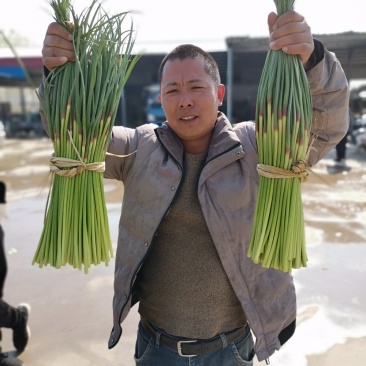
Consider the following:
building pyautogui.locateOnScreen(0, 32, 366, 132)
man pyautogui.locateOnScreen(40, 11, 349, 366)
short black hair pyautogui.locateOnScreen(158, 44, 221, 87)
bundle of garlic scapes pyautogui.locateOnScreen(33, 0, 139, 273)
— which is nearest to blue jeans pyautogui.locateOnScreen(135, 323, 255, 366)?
man pyautogui.locateOnScreen(40, 11, 349, 366)

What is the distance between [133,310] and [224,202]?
219 cm

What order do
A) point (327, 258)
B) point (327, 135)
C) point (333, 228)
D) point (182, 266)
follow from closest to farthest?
1. point (327, 135)
2. point (182, 266)
3. point (327, 258)
4. point (333, 228)

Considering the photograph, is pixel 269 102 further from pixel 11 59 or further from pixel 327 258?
pixel 11 59

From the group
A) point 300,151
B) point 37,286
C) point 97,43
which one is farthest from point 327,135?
point 37,286

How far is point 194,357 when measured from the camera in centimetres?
148

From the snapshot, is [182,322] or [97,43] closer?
[97,43]

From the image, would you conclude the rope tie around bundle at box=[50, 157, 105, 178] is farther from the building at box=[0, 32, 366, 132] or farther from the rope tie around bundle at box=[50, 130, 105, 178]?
the building at box=[0, 32, 366, 132]

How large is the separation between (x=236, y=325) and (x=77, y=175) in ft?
2.75

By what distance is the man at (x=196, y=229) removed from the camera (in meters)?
1.38

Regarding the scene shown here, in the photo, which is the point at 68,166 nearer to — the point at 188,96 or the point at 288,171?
the point at 188,96

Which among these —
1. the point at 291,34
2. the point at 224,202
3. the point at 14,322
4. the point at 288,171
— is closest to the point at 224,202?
the point at 224,202

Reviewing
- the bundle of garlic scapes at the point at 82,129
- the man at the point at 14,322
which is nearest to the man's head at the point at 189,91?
the bundle of garlic scapes at the point at 82,129

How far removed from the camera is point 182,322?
4.84 ft

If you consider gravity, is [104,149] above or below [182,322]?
above
